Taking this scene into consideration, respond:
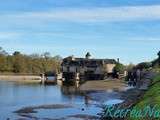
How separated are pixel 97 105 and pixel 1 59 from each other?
4248 inches

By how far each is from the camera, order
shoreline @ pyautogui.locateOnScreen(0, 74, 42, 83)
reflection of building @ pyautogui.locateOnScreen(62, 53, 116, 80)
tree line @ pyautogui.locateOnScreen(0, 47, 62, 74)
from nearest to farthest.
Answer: reflection of building @ pyautogui.locateOnScreen(62, 53, 116, 80), shoreline @ pyautogui.locateOnScreen(0, 74, 42, 83), tree line @ pyautogui.locateOnScreen(0, 47, 62, 74)

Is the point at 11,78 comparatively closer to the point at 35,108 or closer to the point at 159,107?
the point at 35,108

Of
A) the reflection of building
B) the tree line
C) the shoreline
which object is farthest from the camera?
the tree line

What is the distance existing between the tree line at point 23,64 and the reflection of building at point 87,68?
584 inches

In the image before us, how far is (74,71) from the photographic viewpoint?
14575 centimetres

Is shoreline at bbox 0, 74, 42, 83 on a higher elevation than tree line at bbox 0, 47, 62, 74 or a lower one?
lower

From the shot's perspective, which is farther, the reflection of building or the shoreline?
the shoreline

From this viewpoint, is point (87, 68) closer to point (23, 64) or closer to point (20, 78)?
point (20, 78)

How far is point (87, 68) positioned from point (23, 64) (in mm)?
28882

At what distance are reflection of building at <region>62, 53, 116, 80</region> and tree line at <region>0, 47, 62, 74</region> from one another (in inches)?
584

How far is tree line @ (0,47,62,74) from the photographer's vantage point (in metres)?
160

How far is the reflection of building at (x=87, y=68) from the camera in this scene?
142125 mm

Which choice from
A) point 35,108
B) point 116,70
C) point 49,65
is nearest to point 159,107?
point 35,108

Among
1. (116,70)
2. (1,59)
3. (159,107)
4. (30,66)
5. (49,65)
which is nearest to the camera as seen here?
(159,107)
